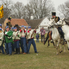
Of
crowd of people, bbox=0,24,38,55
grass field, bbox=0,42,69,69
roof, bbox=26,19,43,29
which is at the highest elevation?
roof, bbox=26,19,43,29

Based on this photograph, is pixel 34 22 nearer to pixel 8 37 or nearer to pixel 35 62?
pixel 8 37

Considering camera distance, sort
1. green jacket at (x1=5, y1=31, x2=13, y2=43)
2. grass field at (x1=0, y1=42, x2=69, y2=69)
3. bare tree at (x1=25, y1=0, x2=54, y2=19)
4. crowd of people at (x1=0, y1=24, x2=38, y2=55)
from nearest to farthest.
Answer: grass field at (x1=0, y1=42, x2=69, y2=69) < green jacket at (x1=5, y1=31, x2=13, y2=43) < crowd of people at (x1=0, y1=24, x2=38, y2=55) < bare tree at (x1=25, y1=0, x2=54, y2=19)

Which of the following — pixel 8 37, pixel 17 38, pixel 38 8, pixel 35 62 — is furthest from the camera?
pixel 38 8

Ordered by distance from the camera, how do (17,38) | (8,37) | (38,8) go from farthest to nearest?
(38,8)
(17,38)
(8,37)

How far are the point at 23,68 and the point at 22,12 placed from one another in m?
53.6

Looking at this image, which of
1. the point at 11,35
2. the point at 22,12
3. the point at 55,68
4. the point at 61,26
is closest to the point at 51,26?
the point at 61,26

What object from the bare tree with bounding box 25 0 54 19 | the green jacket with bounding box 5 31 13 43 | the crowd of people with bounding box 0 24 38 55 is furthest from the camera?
the bare tree with bounding box 25 0 54 19

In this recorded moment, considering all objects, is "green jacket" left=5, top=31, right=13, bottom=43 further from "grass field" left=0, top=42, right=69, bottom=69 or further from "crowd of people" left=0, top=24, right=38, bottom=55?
"grass field" left=0, top=42, right=69, bottom=69

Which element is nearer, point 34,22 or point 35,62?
point 35,62

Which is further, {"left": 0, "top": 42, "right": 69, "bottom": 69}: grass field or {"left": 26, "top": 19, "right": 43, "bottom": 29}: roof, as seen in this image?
{"left": 26, "top": 19, "right": 43, "bottom": 29}: roof

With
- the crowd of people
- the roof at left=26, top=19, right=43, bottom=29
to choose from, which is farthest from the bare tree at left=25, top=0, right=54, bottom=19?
the crowd of people

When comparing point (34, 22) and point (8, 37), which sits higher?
point (34, 22)

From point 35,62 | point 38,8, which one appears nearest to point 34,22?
point 38,8

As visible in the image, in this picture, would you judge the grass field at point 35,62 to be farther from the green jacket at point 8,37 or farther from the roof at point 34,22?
the roof at point 34,22
